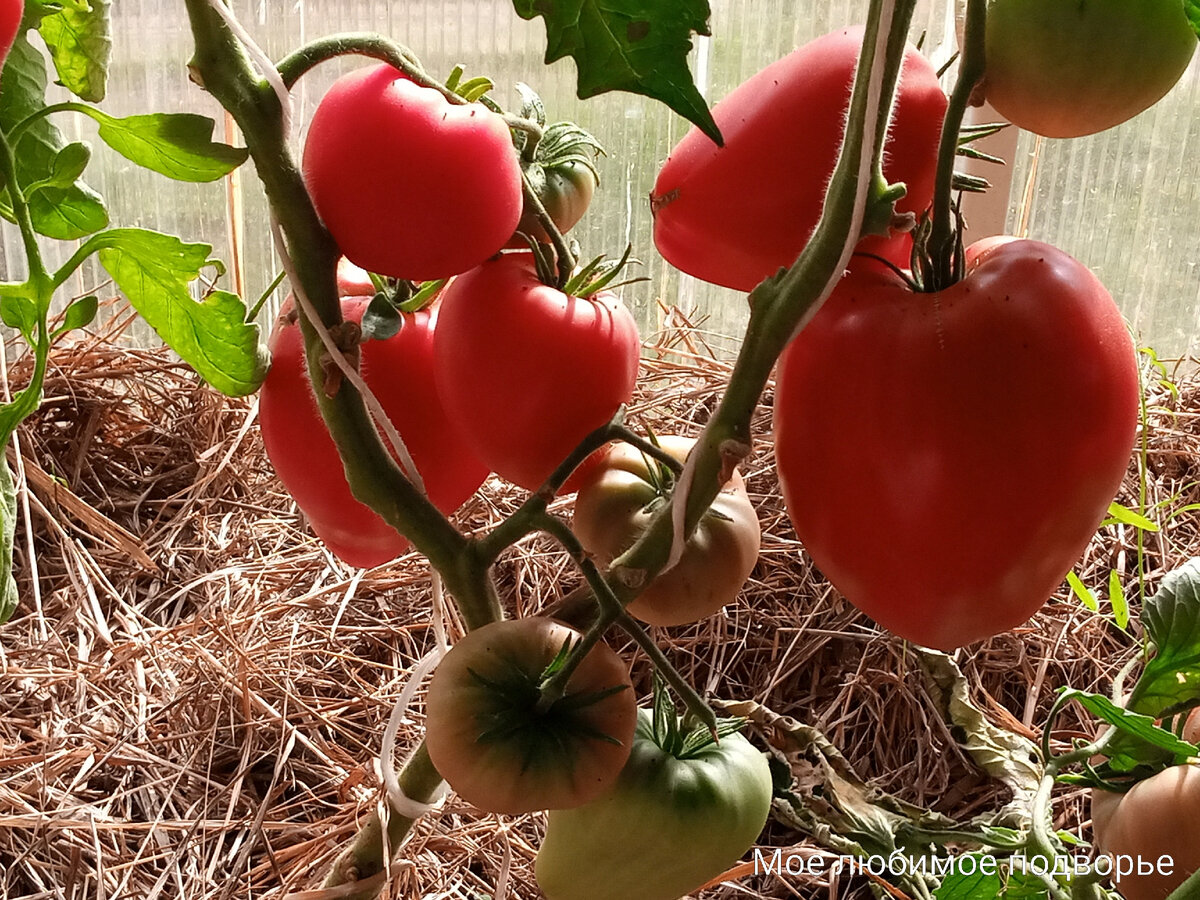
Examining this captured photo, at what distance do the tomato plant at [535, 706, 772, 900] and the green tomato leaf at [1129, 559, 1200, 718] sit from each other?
0.55 ft

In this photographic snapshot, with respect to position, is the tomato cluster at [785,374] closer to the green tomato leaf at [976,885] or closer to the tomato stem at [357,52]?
the tomato stem at [357,52]

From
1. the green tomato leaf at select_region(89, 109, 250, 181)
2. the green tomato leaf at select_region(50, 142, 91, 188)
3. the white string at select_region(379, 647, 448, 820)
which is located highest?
the green tomato leaf at select_region(89, 109, 250, 181)

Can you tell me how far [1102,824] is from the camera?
45 centimetres

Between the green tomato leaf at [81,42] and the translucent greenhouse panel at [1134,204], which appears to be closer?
the green tomato leaf at [81,42]

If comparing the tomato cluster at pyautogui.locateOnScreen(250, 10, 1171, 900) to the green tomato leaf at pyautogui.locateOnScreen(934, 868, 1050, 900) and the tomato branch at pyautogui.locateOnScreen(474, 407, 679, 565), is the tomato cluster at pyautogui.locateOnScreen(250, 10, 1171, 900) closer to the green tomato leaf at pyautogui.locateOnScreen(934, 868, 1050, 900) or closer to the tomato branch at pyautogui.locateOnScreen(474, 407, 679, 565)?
the tomato branch at pyautogui.locateOnScreen(474, 407, 679, 565)

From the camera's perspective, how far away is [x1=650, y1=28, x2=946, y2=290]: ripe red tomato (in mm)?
300

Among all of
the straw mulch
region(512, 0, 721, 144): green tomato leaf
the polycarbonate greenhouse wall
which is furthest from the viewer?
the polycarbonate greenhouse wall

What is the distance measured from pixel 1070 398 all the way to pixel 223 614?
0.72 meters

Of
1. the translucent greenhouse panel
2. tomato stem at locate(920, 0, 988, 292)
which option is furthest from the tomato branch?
the translucent greenhouse panel

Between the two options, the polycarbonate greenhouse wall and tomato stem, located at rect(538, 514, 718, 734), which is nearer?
tomato stem, located at rect(538, 514, 718, 734)

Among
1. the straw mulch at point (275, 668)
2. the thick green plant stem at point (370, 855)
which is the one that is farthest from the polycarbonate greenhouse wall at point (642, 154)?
the thick green plant stem at point (370, 855)

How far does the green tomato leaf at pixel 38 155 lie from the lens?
37 cm

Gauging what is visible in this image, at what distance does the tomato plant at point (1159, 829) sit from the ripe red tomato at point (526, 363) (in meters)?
0.26

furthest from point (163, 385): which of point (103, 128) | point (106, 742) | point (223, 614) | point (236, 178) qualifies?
point (103, 128)
